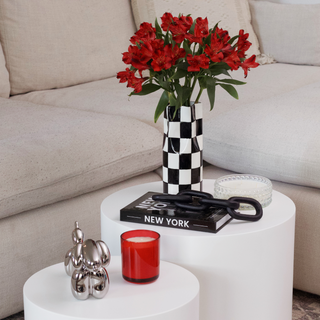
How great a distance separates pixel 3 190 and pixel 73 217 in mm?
229

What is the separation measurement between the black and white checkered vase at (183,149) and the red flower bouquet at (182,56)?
0.10 feet

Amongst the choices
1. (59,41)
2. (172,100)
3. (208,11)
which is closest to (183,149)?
(172,100)

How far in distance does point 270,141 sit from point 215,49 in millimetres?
432

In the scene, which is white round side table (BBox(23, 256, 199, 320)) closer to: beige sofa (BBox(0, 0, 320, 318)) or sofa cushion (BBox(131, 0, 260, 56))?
beige sofa (BBox(0, 0, 320, 318))

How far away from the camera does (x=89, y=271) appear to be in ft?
2.44

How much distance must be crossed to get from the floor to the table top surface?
0.33 metres

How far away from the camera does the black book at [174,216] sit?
34.9 inches

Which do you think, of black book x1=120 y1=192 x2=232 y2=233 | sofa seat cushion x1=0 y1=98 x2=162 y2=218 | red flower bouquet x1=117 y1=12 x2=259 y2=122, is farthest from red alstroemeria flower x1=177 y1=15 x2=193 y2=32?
sofa seat cushion x1=0 y1=98 x2=162 y2=218

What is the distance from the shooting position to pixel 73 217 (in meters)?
1.26

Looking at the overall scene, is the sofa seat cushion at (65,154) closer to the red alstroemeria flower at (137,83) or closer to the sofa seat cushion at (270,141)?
the sofa seat cushion at (270,141)

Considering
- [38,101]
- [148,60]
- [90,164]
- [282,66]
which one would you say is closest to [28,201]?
[90,164]

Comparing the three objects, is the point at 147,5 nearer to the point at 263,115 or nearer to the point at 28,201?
the point at 263,115

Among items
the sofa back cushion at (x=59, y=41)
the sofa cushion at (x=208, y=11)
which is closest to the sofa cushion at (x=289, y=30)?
the sofa cushion at (x=208, y=11)

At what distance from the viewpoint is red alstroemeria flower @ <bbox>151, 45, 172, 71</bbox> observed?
3.00ft
